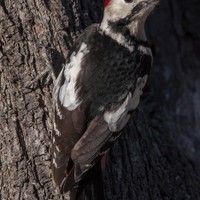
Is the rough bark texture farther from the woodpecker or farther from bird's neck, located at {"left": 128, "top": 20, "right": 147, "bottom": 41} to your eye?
bird's neck, located at {"left": 128, "top": 20, "right": 147, "bottom": 41}

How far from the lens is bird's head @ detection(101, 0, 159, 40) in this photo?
3.64m

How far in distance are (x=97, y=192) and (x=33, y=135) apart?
513mm

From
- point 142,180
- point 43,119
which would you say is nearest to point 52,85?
point 43,119

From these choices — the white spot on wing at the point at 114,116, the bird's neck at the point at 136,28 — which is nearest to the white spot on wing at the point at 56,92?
the white spot on wing at the point at 114,116

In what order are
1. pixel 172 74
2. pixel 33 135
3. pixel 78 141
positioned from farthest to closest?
pixel 172 74 < pixel 33 135 < pixel 78 141

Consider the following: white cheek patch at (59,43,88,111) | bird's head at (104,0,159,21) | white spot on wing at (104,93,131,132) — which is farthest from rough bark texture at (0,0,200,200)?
white spot on wing at (104,93,131,132)

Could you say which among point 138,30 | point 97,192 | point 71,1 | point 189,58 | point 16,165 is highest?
point 71,1

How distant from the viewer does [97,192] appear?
3506 mm

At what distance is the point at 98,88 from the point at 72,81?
0.17 meters

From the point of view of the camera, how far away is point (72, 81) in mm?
3553

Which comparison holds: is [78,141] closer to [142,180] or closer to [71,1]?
[142,180]

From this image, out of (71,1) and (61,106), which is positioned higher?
(71,1)

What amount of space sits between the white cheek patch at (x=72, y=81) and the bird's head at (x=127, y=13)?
260 mm

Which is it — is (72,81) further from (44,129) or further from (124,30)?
(124,30)
